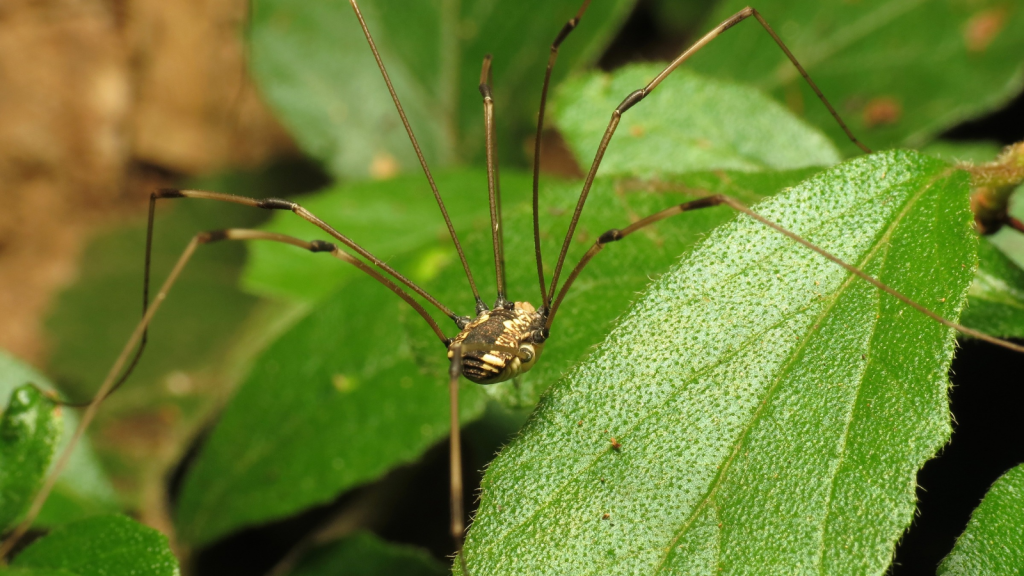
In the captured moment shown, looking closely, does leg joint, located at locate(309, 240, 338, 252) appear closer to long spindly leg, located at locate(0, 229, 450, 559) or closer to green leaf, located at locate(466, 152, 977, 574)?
long spindly leg, located at locate(0, 229, 450, 559)

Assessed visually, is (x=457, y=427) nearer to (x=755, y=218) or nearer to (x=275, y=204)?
(x=755, y=218)

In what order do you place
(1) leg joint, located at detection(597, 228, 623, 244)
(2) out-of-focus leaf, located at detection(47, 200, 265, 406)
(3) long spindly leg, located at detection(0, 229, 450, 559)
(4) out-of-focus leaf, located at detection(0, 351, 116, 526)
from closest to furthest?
1. (1) leg joint, located at detection(597, 228, 623, 244)
2. (3) long spindly leg, located at detection(0, 229, 450, 559)
3. (4) out-of-focus leaf, located at detection(0, 351, 116, 526)
4. (2) out-of-focus leaf, located at detection(47, 200, 265, 406)

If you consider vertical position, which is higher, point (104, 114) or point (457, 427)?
point (104, 114)

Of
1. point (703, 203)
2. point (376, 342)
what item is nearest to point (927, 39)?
point (703, 203)

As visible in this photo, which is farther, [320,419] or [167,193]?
[167,193]

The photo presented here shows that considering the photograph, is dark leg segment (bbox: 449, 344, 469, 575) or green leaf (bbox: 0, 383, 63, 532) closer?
dark leg segment (bbox: 449, 344, 469, 575)

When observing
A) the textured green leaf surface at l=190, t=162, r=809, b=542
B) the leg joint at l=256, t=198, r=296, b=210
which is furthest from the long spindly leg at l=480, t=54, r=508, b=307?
the leg joint at l=256, t=198, r=296, b=210

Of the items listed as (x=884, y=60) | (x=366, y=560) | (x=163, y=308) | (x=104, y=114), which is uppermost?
(x=104, y=114)

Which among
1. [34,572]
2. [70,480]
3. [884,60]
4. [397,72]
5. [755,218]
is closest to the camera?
[755,218]

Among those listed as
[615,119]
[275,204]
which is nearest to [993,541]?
[615,119]
